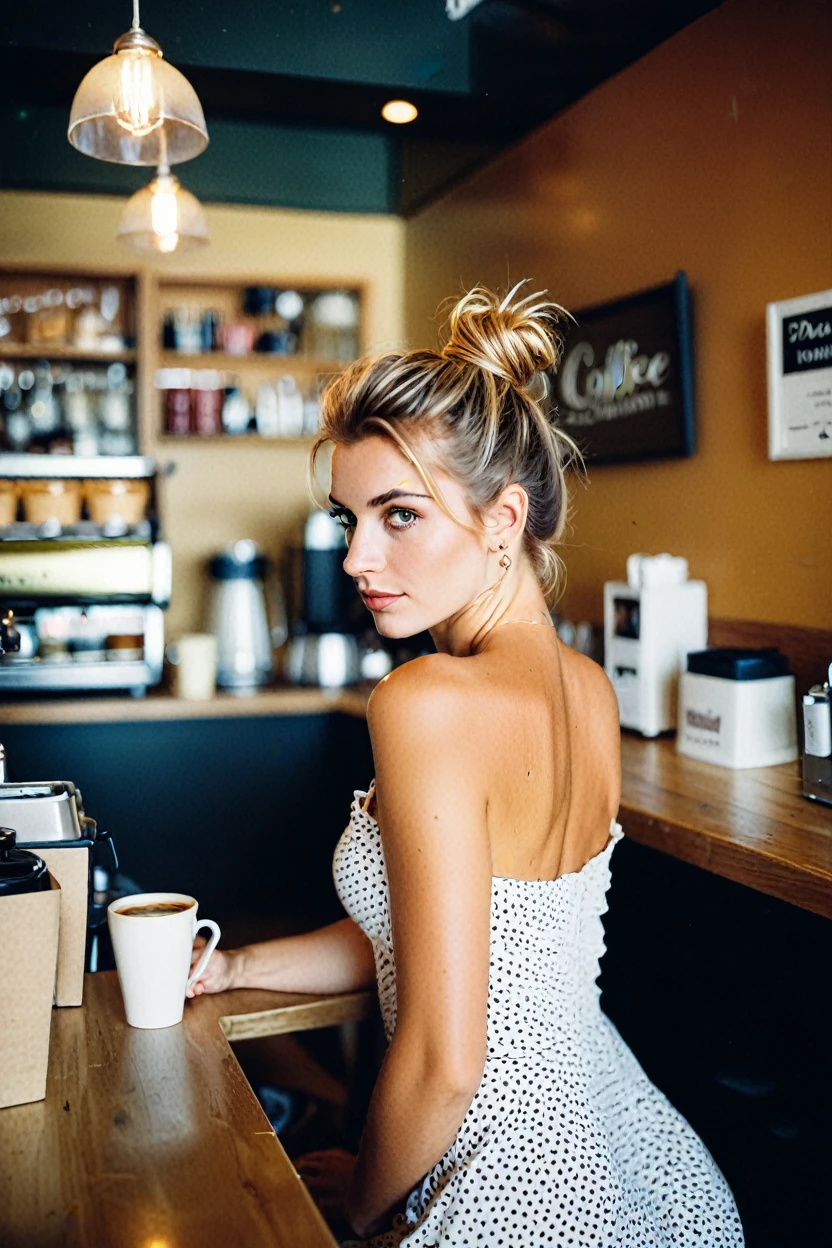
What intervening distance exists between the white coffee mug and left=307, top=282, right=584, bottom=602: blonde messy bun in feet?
1.78

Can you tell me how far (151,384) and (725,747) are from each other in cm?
264

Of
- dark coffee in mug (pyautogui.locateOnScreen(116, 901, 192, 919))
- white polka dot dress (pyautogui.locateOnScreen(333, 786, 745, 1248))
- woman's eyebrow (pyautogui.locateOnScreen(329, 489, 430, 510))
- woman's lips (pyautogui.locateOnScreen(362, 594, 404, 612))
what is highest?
woman's eyebrow (pyautogui.locateOnScreen(329, 489, 430, 510))

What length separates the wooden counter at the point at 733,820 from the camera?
5.26 feet

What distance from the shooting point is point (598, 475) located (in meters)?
3.17

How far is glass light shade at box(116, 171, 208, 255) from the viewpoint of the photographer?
9.37 ft

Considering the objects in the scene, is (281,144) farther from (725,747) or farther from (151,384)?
(725,747)

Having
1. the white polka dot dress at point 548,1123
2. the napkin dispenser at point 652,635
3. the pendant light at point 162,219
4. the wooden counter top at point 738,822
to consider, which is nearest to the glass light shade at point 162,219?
the pendant light at point 162,219

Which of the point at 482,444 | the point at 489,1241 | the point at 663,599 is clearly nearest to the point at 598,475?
the point at 663,599

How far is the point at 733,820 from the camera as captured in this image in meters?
1.85

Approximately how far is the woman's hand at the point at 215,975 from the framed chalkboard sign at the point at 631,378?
1902 mm

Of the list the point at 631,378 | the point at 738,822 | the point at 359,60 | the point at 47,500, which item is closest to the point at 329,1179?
the point at 738,822

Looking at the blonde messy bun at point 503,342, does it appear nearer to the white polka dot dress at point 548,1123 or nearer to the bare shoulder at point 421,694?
the bare shoulder at point 421,694

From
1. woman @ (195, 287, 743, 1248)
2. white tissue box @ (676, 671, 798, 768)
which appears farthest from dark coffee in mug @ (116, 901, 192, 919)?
white tissue box @ (676, 671, 798, 768)

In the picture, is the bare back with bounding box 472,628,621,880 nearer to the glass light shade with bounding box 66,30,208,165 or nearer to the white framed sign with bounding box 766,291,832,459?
the white framed sign with bounding box 766,291,832,459
